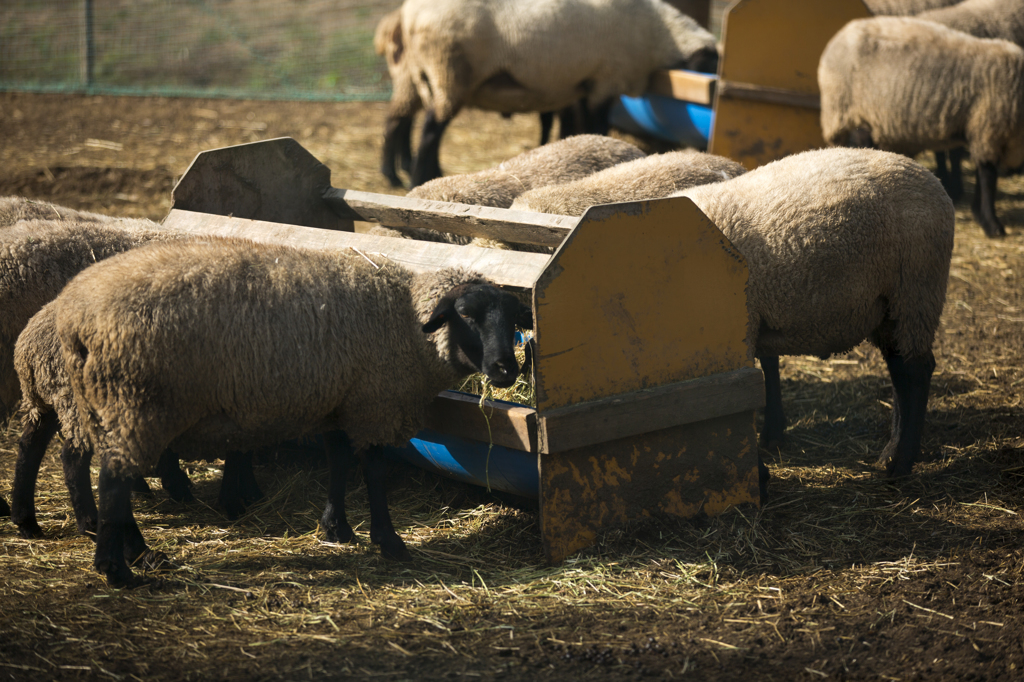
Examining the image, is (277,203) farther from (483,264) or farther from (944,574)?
(944,574)

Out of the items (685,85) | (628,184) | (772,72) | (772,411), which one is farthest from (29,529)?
(685,85)

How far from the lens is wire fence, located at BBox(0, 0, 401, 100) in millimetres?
15359

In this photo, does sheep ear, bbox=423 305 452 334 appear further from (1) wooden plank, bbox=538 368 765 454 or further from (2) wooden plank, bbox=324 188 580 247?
(2) wooden plank, bbox=324 188 580 247

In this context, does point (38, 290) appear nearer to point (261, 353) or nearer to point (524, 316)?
point (261, 353)

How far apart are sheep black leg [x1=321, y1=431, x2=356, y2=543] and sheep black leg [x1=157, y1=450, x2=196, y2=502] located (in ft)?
3.31

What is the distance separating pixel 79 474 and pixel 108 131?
948 centimetres

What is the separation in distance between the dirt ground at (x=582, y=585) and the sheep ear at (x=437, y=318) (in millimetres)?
1103

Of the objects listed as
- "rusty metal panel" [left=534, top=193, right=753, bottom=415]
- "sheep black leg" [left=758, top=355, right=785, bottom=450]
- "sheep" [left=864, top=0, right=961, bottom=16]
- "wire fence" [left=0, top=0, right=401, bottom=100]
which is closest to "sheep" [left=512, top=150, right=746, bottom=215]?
"rusty metal panel" [left=534, top=193, right=753, bottom=415]

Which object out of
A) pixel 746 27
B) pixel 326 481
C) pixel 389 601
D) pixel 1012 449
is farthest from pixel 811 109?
pixel 389 601

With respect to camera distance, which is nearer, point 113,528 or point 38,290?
point 113,528

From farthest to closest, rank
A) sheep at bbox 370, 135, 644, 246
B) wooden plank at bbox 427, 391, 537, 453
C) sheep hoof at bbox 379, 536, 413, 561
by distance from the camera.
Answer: sheep at bbox 370, 135, 644, 246, sheep hoof at bbox 379, 536, 413, 561, wooden plank at bbox 427, 391, 537, 453

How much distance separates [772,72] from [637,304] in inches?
257

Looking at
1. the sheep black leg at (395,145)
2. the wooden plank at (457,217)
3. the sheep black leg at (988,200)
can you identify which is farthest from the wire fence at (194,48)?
the wooden plank at (457,217)

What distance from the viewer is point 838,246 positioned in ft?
16.6
